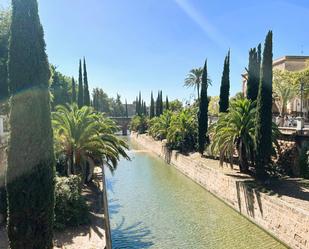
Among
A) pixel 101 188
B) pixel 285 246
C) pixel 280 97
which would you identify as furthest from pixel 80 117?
pixel 280 97

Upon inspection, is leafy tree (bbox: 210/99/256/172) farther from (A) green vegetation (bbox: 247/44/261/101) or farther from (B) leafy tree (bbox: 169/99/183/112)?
(B) leafy tree (bbox: 169/99/183/112)

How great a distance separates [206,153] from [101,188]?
12.5m

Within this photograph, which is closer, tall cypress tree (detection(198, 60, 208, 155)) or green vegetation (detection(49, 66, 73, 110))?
tall cypress tree (detection(198, 60, 208, 155))

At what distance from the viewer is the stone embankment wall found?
34.3ft

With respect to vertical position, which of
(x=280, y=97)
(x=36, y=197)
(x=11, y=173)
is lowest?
(x=36, y=197)

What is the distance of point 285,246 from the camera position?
36.0 ft

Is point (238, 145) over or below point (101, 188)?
over

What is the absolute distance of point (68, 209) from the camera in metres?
9.98

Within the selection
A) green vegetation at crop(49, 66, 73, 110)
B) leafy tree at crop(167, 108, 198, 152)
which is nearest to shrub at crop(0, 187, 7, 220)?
leafy tree at crop(167, 108, 198, 152)

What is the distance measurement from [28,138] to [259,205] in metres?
9.77

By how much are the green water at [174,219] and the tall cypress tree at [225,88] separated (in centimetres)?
707

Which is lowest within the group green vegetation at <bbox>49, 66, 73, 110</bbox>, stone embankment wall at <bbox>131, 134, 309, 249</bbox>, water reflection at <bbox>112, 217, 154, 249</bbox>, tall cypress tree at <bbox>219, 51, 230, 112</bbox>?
water reflection at <bbox>112, 217, 154, 249</bbox>

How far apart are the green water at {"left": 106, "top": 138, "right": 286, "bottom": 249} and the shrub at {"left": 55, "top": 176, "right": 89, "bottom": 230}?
63.7 inches

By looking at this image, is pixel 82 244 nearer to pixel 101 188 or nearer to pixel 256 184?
pixel 101 188
